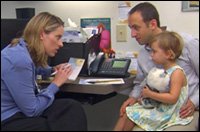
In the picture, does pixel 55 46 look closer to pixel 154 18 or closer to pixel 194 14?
pixel 154 18

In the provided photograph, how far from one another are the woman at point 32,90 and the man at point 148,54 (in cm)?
39

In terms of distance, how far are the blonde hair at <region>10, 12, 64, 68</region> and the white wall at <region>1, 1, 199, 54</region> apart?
0.75 meters

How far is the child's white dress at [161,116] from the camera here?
1216 mm

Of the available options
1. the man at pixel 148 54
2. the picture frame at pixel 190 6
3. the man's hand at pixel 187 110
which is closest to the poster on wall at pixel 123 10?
the man at pixel 148 54

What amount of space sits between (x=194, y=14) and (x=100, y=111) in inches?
44.5

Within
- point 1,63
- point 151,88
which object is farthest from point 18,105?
point 151,88

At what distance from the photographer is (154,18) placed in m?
1.49

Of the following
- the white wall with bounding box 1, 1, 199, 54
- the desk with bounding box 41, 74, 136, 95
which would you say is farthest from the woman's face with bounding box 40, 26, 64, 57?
the white wall with bounding box 1, 1, 199, 54

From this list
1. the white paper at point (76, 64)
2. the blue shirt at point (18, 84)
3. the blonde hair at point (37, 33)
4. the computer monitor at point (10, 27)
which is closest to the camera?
the blue shirt at point (18, 84)

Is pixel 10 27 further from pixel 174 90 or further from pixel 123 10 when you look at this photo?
pixel 174 90

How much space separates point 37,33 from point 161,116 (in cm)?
78

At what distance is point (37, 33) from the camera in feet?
3.83

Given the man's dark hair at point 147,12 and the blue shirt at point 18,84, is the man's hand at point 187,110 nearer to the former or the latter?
the man's dark hair at point 147,12

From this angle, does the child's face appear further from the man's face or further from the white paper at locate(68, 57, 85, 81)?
the white paper at locate(68, 57, 85, 81)
